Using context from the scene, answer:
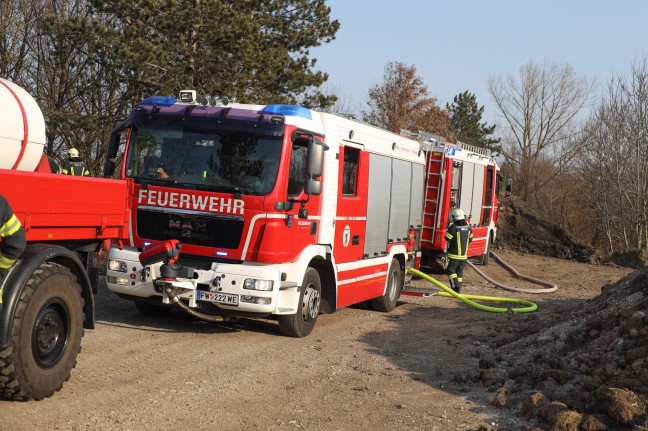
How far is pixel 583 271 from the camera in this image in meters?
23.7

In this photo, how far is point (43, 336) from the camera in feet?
18.8

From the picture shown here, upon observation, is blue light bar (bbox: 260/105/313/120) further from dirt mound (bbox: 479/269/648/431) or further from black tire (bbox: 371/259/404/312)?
black tire (bbox: 371/259/404/312)

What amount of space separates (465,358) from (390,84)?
35.5 meters

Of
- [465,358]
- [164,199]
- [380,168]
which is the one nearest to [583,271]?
[380,168]

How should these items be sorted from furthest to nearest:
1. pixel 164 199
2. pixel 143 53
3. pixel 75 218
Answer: pixel 143 53 < pixel 164 199 < pixel 75 218

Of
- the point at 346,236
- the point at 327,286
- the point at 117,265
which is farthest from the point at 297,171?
the point at 117,265

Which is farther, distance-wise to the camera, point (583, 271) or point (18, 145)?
point (583, 271)

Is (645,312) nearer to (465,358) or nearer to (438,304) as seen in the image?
(465,358)

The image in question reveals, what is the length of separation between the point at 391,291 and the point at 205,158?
491 centimetres

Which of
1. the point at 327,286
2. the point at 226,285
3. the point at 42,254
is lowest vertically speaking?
the point at 327,286

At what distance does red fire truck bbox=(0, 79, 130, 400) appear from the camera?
535 cm

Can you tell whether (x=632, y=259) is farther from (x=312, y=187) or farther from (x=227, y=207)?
(x=227, y=207)

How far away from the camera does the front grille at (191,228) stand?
861 centimetres

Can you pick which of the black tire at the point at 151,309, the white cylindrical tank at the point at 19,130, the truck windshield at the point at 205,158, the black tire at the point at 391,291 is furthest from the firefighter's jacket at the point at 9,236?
the black tire at the point at 391,291
